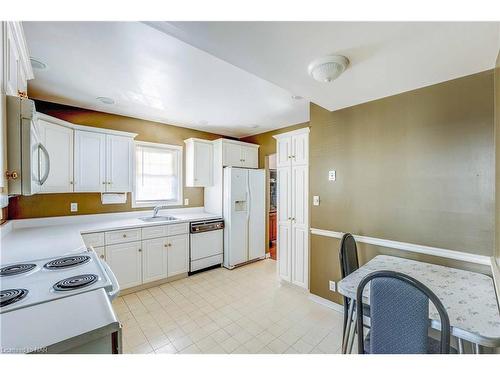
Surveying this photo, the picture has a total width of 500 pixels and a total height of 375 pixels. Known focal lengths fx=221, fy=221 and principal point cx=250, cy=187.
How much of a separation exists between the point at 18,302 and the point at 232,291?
235 centimetres

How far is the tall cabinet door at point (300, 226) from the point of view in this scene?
2.91 m

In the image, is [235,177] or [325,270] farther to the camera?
[235,177]

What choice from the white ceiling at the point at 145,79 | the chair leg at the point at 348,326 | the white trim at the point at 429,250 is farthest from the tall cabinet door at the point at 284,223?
the chair leg at the point at 348,326

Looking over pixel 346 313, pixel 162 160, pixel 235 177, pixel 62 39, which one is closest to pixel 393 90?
pixel 346 313

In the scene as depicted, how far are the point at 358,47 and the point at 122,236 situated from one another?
3133 millimetres

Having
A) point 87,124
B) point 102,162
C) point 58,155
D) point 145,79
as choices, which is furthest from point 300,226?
point 87,124

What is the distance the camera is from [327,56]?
4.84ft

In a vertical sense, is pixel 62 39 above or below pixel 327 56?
above

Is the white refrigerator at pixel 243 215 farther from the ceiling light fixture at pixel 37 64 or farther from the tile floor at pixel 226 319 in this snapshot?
the ceiling light fixture at pixel 37 64

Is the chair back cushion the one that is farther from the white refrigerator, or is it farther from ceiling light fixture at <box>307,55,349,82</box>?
the white refrigerator

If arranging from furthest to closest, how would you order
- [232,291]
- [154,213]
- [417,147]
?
[154,213] < [232,291] < [417,147]

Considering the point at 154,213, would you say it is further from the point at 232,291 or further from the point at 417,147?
the point at 417,147

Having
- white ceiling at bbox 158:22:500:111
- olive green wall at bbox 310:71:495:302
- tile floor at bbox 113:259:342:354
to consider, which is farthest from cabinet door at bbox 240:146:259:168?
white ceiling at bbox 158:22:500:111
